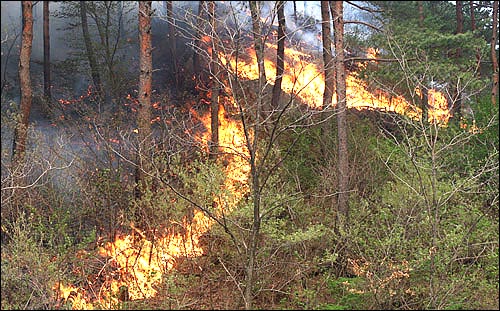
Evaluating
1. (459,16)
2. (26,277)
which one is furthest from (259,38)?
(459,16)

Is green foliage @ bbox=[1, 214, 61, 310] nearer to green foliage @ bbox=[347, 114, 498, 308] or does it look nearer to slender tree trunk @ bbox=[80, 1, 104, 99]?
green foliage @ bbox=[347, 114, 498, 308]

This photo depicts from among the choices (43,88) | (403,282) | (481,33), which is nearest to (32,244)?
(403,282)

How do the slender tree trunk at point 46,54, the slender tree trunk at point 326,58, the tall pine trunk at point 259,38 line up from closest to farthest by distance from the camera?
1. the tall pine trunk at point 259,38
2. the slender tree trunk at point 326,58
3. the slender tree trunk at point 46,54

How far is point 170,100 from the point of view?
1316 cm

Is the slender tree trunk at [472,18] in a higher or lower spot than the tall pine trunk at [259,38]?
higher

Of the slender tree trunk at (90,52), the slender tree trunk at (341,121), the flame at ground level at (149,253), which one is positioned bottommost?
the flame at ground level at (149,253)

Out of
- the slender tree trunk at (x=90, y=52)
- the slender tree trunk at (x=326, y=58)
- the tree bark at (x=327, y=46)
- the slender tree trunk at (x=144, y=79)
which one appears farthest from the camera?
the slender tree trunk at (x=90, y=52)

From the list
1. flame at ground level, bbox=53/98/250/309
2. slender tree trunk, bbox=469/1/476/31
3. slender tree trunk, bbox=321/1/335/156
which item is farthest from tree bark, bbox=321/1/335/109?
slender tree trunk, bbox=469/1/476/31

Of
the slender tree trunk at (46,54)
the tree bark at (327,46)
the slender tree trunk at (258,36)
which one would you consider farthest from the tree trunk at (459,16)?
the slender tree trunk at (46,54)

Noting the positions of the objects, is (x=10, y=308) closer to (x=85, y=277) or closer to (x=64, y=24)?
(x=85, y=277)

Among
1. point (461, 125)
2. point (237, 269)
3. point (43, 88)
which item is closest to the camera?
point (237, 269)

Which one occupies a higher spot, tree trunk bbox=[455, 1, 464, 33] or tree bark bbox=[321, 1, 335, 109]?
tree trunk bbox=[455, 1, 464, 33]

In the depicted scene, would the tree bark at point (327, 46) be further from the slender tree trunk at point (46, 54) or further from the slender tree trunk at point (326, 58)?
the slender tree trunk at point (46, 54)

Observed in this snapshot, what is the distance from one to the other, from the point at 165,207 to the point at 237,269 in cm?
132
